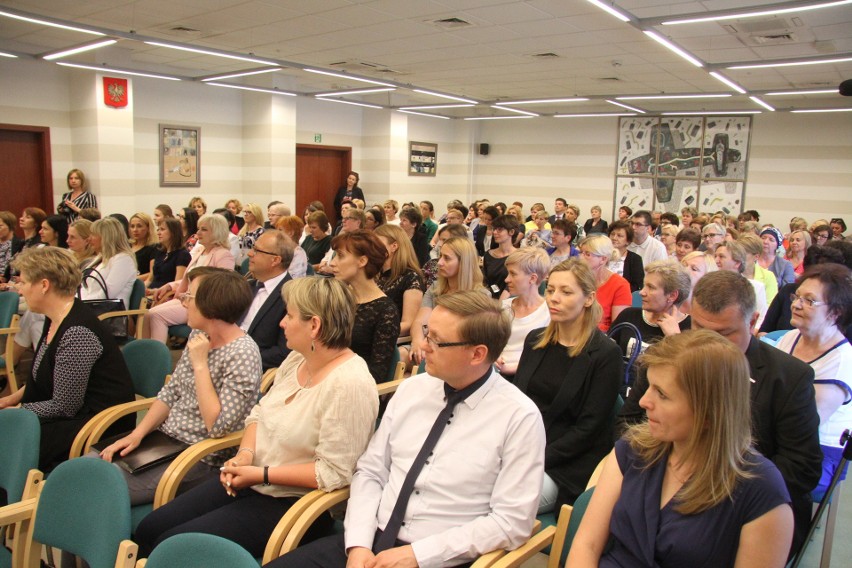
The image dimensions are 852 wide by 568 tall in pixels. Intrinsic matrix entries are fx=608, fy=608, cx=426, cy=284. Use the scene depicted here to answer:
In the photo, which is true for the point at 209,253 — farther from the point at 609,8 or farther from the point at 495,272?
the point at 609,8

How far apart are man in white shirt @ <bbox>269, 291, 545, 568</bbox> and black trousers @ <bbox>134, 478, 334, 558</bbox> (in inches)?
9.3

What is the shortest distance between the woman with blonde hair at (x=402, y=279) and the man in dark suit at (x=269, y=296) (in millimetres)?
653

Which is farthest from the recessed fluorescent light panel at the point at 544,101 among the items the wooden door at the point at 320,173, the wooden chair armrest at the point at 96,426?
the wooden chair armrest at the point at 96,426

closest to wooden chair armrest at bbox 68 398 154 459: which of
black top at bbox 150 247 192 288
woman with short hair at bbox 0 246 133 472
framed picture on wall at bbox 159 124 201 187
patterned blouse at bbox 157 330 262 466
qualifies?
woman with short hair at bbox 0 246 133 472

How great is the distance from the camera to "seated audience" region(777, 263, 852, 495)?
7.97 feet

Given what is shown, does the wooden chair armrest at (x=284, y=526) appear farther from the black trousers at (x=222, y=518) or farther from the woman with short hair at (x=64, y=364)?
the woman with short hair at (x=64, y=364)

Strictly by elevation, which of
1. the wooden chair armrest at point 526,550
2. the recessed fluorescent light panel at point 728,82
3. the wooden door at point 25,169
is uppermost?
the recessed fluorescent light panel at point 728,82

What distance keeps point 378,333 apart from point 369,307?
0.49ft

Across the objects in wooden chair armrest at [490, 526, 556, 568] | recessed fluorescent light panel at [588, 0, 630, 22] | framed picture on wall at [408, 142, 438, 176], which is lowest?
wooden chair armrest at [490, 526, 556, 568]

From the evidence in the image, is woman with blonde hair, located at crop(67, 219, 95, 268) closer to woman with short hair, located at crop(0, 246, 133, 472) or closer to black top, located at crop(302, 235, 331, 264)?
black top, located at crop(302, 235, 331, 264)

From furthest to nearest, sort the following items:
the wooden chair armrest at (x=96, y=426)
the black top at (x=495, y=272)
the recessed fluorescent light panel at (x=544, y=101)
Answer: the recessed fluorescent light panel at (x=544, y=101), the black top at (x=495, y=272), the wooden chair armrest at (x=96, y=426)

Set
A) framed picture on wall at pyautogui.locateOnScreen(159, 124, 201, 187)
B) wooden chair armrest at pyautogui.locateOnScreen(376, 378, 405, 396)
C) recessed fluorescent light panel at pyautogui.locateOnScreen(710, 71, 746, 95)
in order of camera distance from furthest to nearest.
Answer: framed picture on wall at pyautogui.locateOnScreen(159, 124, 201, 187) < recessed fluorescent light panel at pyautogui.locateOnScreen(710, 71, 746, 95) < wooden chair armrest at pyautogui.locateOnScreen(376, 378, 405, 396)

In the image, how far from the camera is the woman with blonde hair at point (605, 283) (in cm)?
429

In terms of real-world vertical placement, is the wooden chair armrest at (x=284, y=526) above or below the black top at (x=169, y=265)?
below
